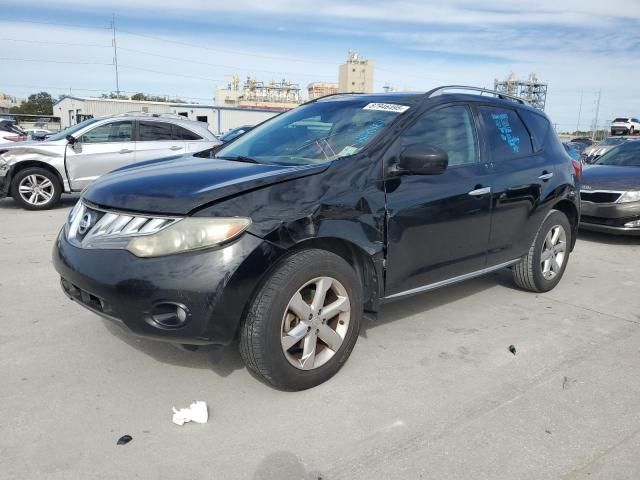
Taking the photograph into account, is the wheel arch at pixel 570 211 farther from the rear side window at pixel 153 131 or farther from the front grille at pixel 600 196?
the rear side window at pixel 153 131

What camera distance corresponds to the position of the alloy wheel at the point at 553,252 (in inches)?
189

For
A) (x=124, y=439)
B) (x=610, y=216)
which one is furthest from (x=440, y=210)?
(x=610, y=216)

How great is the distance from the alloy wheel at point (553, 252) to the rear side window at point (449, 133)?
1403 millimetres

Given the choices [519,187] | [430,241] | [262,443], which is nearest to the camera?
[262,443]

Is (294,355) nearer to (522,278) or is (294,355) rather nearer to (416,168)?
(416,168)

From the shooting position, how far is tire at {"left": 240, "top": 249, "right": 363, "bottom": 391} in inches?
106

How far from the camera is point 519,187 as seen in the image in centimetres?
422

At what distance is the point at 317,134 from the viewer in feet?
12.1

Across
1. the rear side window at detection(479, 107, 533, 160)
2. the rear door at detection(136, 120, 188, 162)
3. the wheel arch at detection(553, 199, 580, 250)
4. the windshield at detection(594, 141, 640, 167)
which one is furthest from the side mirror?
the rear door at detection(136, 120, 188, 162)

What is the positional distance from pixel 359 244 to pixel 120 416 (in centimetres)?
157

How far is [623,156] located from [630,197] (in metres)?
1.99

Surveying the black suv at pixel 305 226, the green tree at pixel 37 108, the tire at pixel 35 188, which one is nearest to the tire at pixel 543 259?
the black suv at pixel 305 226

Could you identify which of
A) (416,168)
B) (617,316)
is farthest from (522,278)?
(416,168)

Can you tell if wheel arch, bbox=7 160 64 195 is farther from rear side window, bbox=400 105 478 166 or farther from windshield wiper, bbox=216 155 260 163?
rear side window, bbox=400 105 478 166
